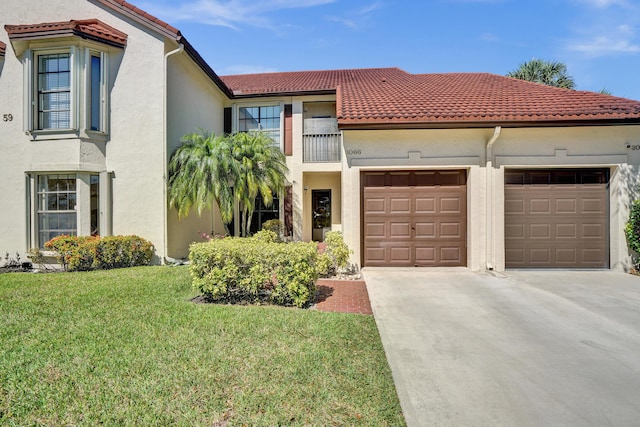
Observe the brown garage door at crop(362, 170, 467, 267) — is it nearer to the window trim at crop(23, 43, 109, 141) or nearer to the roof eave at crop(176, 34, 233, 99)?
the roof eave at crop(176, 34, 233, 99)

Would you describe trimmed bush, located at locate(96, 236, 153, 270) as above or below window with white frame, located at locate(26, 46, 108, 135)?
below

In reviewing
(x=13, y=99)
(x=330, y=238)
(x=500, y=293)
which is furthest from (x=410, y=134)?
(x=13, y=99)

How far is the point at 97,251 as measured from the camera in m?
8.69

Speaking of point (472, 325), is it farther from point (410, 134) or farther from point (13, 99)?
point (13, 99)

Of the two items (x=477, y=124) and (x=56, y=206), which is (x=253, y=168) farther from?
(x=477, y=124)

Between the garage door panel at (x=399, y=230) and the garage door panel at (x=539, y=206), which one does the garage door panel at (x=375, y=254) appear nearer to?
the garage door panel at (x=399, y=230)

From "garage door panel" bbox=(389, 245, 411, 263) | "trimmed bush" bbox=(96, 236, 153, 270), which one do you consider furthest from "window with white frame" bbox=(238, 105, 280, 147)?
"garage door panel" bbox=(389, 245, 411, 263)

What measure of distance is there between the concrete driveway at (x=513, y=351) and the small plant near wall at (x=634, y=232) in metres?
1.64

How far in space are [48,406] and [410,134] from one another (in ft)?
28.1

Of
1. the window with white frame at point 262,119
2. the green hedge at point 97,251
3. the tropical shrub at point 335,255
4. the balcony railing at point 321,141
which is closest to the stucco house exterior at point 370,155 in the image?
the tropical shrub at point 335,255

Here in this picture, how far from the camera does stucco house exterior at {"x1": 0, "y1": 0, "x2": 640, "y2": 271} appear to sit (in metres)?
8.39

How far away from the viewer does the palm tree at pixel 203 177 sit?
351 inches

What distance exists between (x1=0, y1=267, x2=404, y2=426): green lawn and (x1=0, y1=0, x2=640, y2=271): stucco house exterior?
4.43 metres

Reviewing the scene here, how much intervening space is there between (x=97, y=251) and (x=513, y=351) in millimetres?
9879
